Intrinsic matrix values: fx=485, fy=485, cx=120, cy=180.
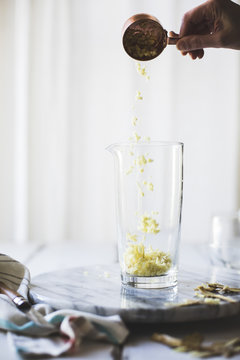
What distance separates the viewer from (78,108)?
286 centimetres

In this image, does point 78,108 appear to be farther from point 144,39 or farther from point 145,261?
point 145,261

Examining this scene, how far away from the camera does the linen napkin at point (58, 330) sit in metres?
0.67

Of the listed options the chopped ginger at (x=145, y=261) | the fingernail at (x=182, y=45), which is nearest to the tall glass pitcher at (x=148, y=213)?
the chopped ginger at (x=145, y=261)

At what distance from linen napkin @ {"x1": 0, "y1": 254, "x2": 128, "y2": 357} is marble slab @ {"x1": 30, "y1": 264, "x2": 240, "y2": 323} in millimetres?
36

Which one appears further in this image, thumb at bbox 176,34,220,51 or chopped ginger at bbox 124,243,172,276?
thumb at bbox 176,34,220,51

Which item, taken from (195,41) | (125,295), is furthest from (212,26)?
(125,295)

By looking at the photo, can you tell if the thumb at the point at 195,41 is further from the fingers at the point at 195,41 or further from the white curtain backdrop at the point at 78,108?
the white curtain backdrop at the point at 78,108

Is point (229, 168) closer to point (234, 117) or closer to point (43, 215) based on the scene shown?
point (234, 117)

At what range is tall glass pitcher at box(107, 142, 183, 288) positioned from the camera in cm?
93

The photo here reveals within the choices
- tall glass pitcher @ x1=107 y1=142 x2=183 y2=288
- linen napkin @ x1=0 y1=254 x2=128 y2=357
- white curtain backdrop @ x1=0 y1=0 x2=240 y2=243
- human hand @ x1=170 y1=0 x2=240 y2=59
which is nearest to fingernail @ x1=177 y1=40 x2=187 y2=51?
human hand @ x1=170 y1=0 x2=240 y2=59

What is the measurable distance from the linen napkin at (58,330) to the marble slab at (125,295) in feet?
0.12

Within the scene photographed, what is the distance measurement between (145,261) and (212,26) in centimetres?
72

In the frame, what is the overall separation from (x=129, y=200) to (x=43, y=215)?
200 centimetres

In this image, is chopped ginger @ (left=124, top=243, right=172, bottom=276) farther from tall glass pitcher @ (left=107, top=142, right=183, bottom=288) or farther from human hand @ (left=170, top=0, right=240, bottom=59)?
human hand @ (left=170, top=0, right=240, bottom=59)
